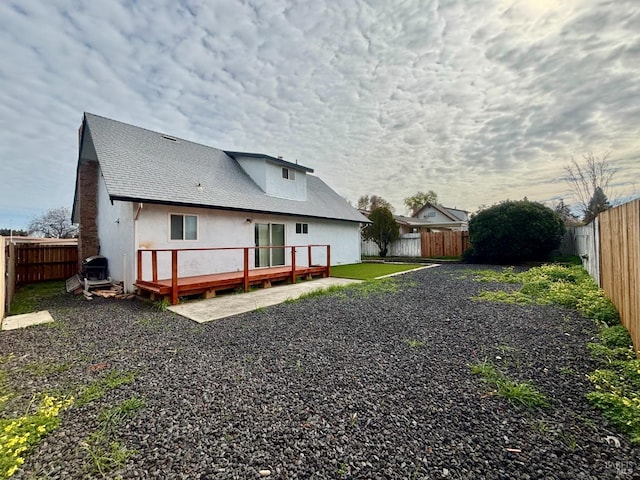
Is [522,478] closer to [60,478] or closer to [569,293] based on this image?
[60,478]

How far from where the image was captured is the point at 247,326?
534 centimetres

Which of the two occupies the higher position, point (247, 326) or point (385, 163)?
point (385, 163)

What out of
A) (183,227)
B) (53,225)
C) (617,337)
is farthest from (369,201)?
(617,337)

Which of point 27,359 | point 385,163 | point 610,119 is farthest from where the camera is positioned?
point 385,163

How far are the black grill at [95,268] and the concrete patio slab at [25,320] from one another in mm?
3223

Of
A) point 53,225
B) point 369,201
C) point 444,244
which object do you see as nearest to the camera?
point 444,244

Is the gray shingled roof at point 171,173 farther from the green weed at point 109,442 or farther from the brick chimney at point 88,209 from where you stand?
the green weed at point 109,442

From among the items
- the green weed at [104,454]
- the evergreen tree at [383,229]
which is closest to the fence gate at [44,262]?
the green weed at [104,454]

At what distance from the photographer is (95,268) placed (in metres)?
9.44

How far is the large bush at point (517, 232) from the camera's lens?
1507 centimetres

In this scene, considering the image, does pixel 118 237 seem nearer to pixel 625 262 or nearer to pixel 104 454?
pixel 104 454

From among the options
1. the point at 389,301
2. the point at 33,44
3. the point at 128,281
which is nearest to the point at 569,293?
the point at 389,301

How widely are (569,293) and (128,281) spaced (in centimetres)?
1185

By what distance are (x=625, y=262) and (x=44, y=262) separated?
56.3 ft
